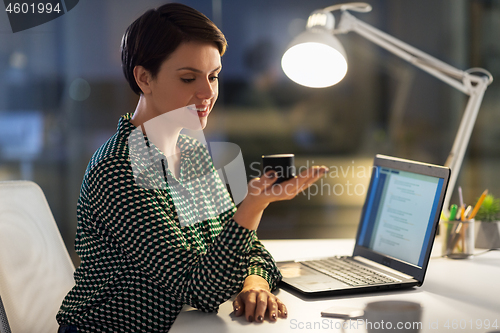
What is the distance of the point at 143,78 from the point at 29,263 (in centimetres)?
52

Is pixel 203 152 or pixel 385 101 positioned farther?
pixel 385 101

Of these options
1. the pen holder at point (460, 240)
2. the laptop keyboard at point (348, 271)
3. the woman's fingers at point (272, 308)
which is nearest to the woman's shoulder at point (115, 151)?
the woman's fingers at point (272, 308)

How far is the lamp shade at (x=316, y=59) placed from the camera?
122cm

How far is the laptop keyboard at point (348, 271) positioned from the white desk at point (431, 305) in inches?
1.8

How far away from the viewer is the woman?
2.46 feet

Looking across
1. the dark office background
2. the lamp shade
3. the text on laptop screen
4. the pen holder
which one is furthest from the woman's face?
the dark office background

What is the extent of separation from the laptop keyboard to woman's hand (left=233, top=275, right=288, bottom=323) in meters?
0.19

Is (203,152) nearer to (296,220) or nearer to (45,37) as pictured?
(296,220)

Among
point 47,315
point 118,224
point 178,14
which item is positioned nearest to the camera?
point 118,224

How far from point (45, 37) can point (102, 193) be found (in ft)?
5.80

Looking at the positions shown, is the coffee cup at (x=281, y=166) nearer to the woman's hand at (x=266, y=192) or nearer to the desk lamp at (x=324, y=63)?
the woman's hand at (x=266, y=192)

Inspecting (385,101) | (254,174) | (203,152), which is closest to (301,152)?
(254,174)

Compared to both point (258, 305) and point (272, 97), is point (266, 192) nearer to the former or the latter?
point (258, 305)

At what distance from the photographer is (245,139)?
236cm
